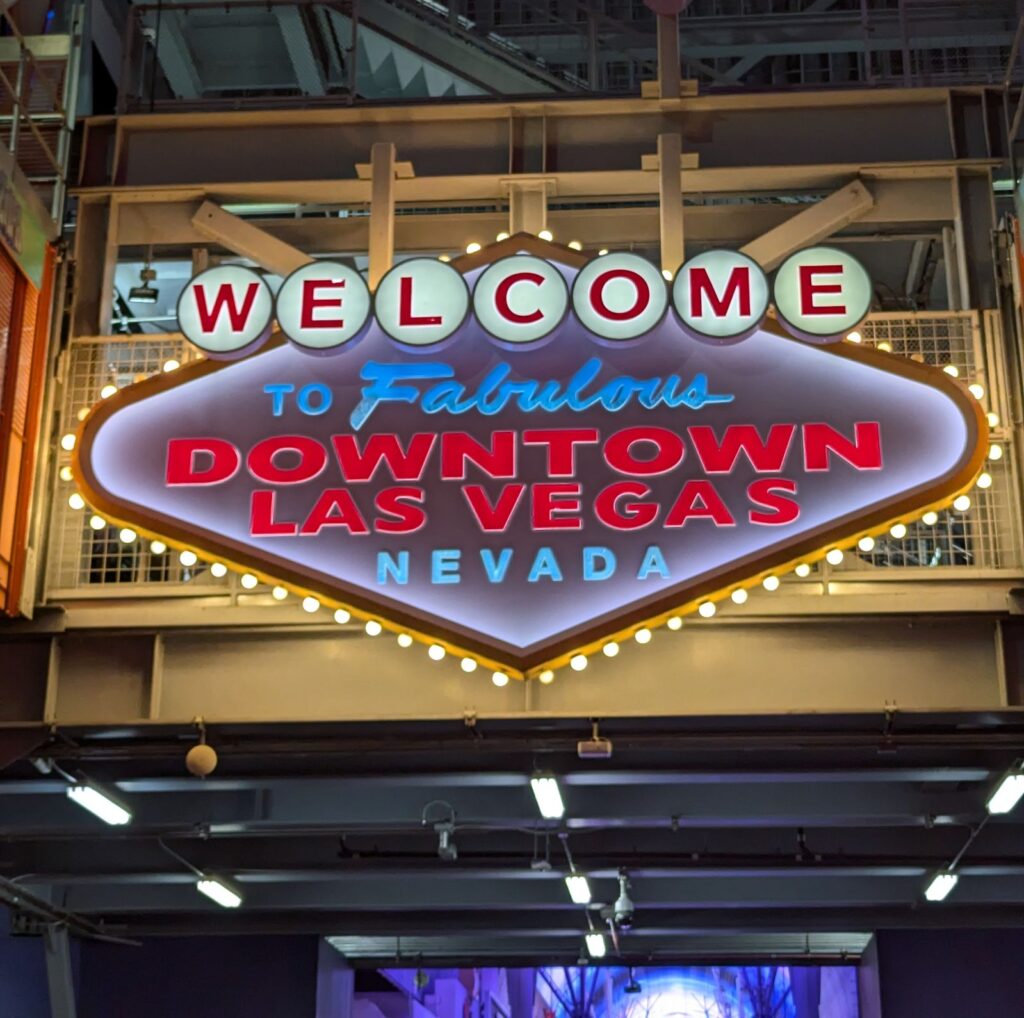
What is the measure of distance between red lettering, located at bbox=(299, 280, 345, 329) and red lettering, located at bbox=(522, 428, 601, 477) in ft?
5.95

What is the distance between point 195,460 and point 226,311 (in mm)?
1255

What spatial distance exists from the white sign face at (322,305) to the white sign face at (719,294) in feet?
8.55

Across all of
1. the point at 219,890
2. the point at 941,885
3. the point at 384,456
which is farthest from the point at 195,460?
the point at 941,885

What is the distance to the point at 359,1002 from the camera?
27.7 metres

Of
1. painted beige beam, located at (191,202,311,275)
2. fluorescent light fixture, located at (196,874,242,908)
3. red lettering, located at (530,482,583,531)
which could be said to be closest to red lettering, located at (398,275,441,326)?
painted beige beam, located at (191,202,311,275)

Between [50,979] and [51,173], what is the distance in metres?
12.1

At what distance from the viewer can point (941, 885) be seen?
2094 centimetres

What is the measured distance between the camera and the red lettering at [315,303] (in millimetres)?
14156

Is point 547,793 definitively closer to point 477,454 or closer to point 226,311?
point 477,454

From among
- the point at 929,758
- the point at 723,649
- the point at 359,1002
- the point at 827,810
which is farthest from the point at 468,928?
the point at 723,649

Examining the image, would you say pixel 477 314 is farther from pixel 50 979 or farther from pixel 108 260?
pixel 50 979

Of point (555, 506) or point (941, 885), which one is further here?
point (941, 885)

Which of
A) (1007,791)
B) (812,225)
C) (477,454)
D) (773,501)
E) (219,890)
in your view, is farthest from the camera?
(219,890)

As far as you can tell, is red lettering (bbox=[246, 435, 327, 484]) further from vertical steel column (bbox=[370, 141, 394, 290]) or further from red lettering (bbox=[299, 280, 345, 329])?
vertical steel column (bbox=[370, 141, 394, 290])
